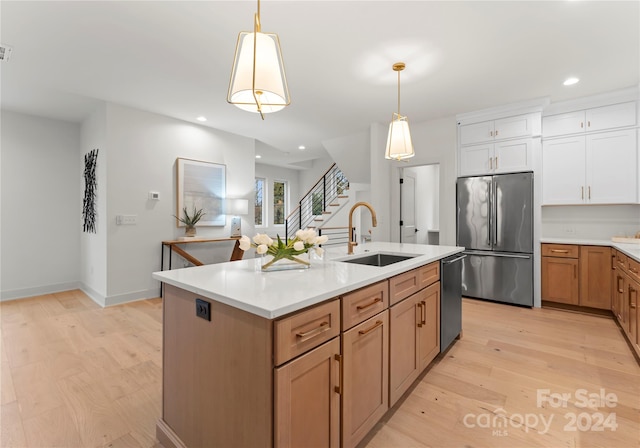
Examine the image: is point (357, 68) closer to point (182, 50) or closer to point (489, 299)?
point (182, 50)

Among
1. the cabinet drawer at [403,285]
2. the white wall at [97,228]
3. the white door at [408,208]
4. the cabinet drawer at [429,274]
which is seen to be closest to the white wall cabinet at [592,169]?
the white door at [408,208]

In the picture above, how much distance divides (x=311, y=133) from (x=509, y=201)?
3.29m

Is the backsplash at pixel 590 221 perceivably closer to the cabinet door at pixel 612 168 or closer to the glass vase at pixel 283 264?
the cabinet door at pixel 612 168

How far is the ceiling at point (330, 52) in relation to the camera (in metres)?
2.21

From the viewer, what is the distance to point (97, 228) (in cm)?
418

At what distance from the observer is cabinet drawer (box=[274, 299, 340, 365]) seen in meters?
1.07

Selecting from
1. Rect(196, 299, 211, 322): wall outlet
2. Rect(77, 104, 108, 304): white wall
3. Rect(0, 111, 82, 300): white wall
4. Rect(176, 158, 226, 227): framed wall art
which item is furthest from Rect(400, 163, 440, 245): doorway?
Rect(0, 111, 82, 300): white wall

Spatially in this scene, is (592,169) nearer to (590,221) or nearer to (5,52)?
(590,221)

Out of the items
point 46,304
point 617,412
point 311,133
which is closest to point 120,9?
point 311,133

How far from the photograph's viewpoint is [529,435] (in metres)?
1.66

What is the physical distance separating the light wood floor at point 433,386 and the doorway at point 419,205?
210 centimetres

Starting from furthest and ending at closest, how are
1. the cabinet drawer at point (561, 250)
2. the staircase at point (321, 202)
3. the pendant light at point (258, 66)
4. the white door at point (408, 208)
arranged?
the staircase at point (321, 202) < the white door at point (408, 208) < the cabinet drawer at point (561, 250) < the pendant light at point (258, 66)

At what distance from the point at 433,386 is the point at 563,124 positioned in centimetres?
392

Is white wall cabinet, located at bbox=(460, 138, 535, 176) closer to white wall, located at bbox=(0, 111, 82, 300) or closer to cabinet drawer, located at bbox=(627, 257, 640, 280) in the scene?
cabinet drawer, located at bbox=(627, 257, 640, 280)
